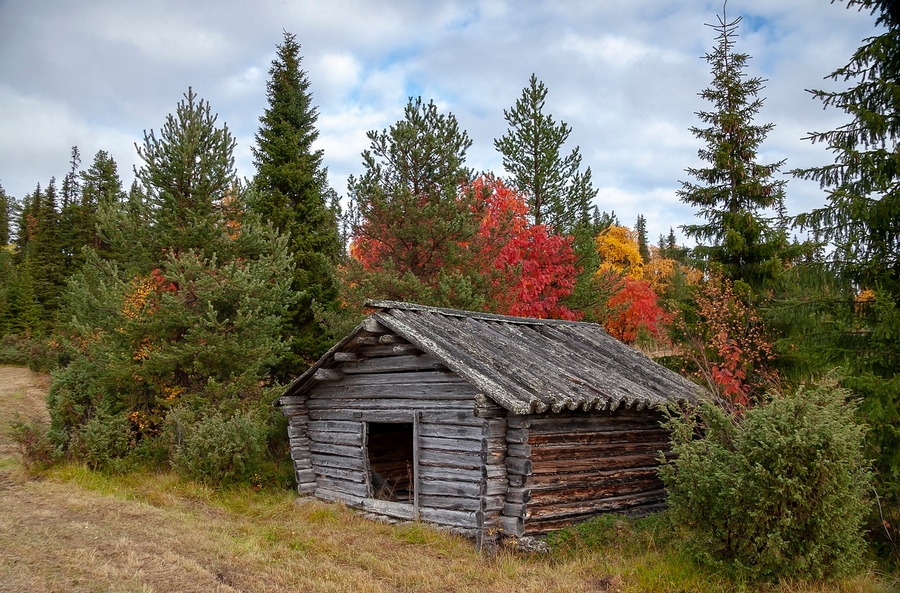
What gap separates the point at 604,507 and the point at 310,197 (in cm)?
1570

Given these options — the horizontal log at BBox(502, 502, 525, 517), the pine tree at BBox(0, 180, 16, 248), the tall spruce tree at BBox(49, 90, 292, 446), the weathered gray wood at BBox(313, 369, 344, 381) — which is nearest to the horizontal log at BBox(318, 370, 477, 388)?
the weathered gray wood at BBox(313, 369, 344, 381)

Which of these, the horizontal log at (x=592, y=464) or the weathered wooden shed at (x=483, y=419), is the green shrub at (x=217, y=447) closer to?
the weathered wooden shed at (x=483, y=419)

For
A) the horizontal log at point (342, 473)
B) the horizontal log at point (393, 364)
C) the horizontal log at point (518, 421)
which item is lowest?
the horizontal log at point (342, 473)

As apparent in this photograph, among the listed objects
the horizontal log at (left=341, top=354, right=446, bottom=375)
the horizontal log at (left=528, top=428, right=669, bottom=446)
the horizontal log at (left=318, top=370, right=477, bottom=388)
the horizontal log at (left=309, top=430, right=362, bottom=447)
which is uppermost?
the horizontal log at (left=341, top=354, right=446, bottom=375)

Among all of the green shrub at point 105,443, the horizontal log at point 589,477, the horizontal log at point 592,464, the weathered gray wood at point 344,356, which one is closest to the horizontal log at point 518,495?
the horizontal log at point 589,477

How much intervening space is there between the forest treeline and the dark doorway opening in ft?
8.47

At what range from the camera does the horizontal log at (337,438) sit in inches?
515

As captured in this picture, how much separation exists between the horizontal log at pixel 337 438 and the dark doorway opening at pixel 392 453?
150 cm

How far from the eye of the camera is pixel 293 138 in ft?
74.8

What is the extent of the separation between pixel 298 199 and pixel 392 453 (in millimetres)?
11067

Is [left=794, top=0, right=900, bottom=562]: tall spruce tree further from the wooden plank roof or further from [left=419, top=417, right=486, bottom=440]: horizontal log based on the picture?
[left=419, top=417, right=486, bottom=440]: horizontal log

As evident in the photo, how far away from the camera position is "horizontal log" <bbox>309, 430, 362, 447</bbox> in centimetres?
1309

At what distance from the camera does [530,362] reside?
→ 12062 millimetres

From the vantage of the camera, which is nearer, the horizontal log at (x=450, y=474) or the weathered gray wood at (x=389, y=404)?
the horizontal log at (x=450, y=474)
